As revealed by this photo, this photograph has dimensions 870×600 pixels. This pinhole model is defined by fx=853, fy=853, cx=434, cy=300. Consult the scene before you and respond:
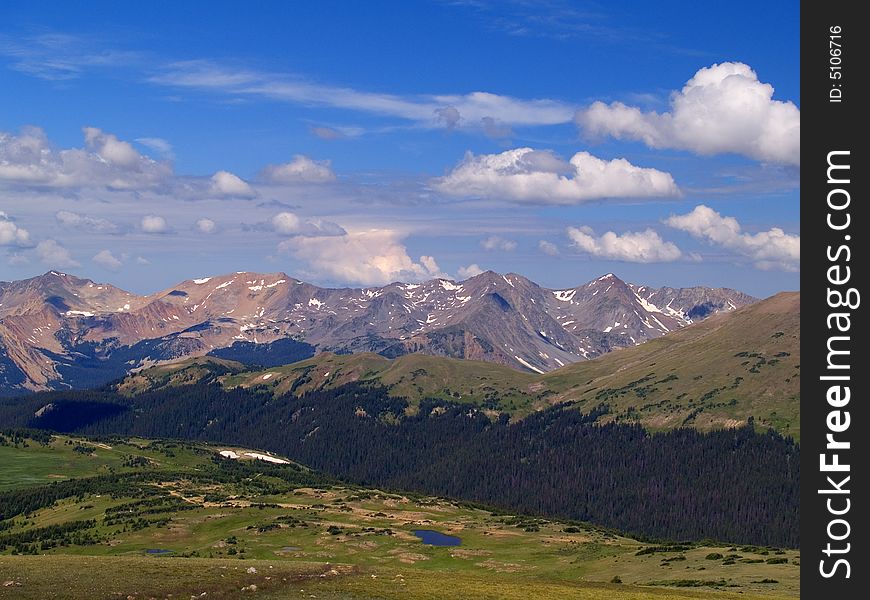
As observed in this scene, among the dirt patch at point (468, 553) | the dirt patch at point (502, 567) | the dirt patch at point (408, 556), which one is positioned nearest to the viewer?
the dirt patch at point (502, 567)

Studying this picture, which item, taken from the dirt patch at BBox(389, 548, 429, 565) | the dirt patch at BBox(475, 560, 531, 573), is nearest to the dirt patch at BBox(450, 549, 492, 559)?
the dirt patch at BBox(389, 548, 429, 565)

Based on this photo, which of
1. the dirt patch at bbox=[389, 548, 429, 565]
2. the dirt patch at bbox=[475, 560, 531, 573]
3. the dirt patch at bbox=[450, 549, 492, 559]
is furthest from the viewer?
the dirt patch at bbox=[450, 549, 492, 559]

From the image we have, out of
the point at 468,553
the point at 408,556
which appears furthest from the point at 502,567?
the point at 408,556

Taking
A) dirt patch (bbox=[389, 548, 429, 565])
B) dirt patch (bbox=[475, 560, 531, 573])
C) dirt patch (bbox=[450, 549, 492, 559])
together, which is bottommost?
dirt patch (bbox=[389, 548, 429, 565])

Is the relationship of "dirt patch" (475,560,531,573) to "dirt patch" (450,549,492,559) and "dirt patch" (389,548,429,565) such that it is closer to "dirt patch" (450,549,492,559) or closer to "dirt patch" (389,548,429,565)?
"dirt patch" (450,549,492,559)

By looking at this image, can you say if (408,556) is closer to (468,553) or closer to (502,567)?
(468,553)

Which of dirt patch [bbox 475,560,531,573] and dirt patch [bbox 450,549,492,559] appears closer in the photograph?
dirt patch [bbox 475,560,531,573]

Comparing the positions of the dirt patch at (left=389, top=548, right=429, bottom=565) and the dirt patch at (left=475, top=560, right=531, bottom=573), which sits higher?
the dirt patch at (left=475, top=560, right=531, bottom=573)

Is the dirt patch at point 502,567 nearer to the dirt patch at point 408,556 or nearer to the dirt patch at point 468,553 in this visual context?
the dirt patch at point 468,553

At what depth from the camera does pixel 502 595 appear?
87188 mm

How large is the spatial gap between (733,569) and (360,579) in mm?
63941

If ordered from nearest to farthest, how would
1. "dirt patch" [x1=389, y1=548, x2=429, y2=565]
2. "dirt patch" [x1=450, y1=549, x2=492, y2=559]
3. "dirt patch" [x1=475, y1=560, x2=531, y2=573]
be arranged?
"dirt patch" [x1=475, y1=560, x2=531, y2=573], "dirt patch" [x1=389, y1=548, x2=429, y2=565], "dirt patch" [x1=450, y1=549, x2=492, y2=559]

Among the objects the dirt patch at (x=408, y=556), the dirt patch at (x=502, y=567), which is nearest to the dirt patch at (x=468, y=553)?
the dirt patch at (x=408, y=556)

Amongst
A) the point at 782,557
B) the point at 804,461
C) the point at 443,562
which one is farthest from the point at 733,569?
the point at 804,461
